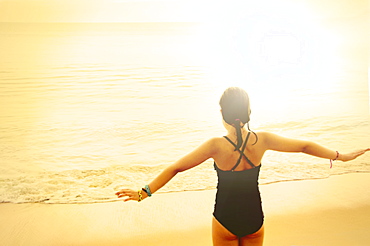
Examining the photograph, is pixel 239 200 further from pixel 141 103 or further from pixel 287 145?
pixel 141 103

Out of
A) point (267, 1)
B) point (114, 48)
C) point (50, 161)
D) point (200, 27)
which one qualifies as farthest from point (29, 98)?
point (267, 1)

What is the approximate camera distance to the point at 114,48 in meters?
3.46

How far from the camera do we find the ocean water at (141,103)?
3.31 metres

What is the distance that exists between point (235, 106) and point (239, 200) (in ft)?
1.28

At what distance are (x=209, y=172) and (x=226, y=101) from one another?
187 cm

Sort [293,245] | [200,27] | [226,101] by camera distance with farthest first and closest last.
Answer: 1. [200,27]
2. [293,245]
3. [226,101]

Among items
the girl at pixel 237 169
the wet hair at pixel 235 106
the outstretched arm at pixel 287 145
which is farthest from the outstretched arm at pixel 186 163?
the outstretched arm at pixel 287 145

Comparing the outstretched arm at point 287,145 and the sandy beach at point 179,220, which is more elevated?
the outstretched arm at point 287,145

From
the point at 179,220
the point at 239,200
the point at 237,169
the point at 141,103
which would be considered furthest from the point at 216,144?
the point at 141,103

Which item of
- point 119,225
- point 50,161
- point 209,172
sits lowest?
point 119,225

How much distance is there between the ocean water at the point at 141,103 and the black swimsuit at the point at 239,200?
167 cm

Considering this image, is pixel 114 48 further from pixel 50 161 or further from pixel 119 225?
pixel 119 225

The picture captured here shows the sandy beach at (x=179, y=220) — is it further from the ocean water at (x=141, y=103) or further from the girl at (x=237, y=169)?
the girl at (x=237, y=169)

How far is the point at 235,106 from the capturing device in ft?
5.71
